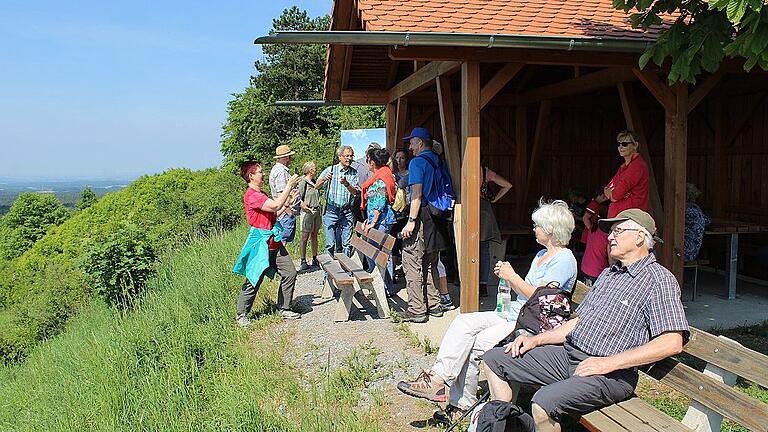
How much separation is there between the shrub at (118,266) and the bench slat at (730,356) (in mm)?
8058

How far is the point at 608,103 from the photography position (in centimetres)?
1101

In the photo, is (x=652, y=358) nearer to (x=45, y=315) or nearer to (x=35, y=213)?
(x=45, y=315)

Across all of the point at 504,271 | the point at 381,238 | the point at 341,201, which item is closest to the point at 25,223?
the point at 341,201

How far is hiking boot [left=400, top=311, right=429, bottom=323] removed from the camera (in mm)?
6531

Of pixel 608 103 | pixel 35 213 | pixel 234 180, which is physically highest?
pixel 608 103

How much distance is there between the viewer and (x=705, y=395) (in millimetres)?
3031

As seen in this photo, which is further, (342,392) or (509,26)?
(509,26)

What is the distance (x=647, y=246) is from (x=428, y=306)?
3523 mm

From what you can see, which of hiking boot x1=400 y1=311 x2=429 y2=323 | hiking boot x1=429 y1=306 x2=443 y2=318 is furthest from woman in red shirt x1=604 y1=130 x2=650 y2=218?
hiking boot x1=400 y1=311 x2=429 y2=323

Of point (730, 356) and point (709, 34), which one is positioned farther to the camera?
point (709, 34)

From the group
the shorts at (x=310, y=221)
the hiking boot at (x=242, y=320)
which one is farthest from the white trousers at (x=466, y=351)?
the shorts at (x=310, y=221)

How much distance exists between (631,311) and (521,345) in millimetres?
682

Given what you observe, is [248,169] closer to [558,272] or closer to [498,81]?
[498,81]

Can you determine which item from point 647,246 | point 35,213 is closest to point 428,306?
point 647,246
